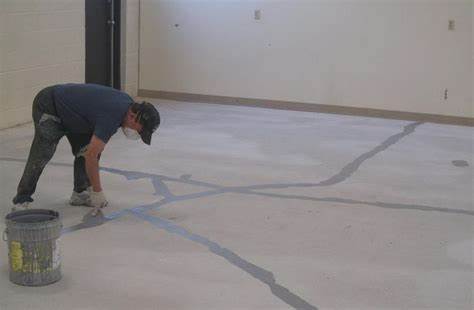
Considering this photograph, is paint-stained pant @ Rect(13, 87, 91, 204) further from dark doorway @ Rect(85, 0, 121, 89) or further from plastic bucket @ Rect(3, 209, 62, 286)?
dark doorway @ Rect(85, 0, 121, 89)

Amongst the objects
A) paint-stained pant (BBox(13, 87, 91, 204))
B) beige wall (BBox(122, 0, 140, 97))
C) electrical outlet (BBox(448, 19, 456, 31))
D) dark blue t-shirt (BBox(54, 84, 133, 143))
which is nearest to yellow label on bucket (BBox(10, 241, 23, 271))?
dark blue t-shirt (BBox(54, 84, 133, 143))

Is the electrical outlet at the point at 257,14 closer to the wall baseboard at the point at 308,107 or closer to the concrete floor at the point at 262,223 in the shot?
the wall baseboard at the point at 308,107

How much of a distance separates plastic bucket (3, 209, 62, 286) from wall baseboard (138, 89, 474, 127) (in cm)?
571

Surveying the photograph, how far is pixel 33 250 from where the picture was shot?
3.33 metres

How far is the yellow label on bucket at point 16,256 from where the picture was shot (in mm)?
3330

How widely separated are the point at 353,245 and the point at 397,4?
15.7 feet

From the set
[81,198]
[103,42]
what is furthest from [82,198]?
[103,42]

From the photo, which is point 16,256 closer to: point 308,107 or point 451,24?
point 308,107

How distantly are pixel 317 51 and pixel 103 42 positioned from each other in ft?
8.49

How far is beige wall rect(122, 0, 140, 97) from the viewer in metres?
8.95

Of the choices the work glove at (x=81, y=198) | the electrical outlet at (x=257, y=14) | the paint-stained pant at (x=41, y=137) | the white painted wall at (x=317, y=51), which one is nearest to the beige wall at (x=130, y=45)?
the white painted wall at (x=317, y=51)

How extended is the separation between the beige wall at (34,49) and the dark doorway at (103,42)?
38 cm

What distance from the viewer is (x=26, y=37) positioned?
23.0ft

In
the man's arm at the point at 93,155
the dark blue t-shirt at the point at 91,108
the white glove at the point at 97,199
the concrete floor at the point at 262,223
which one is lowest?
the concrete floor at the point at 262,223
